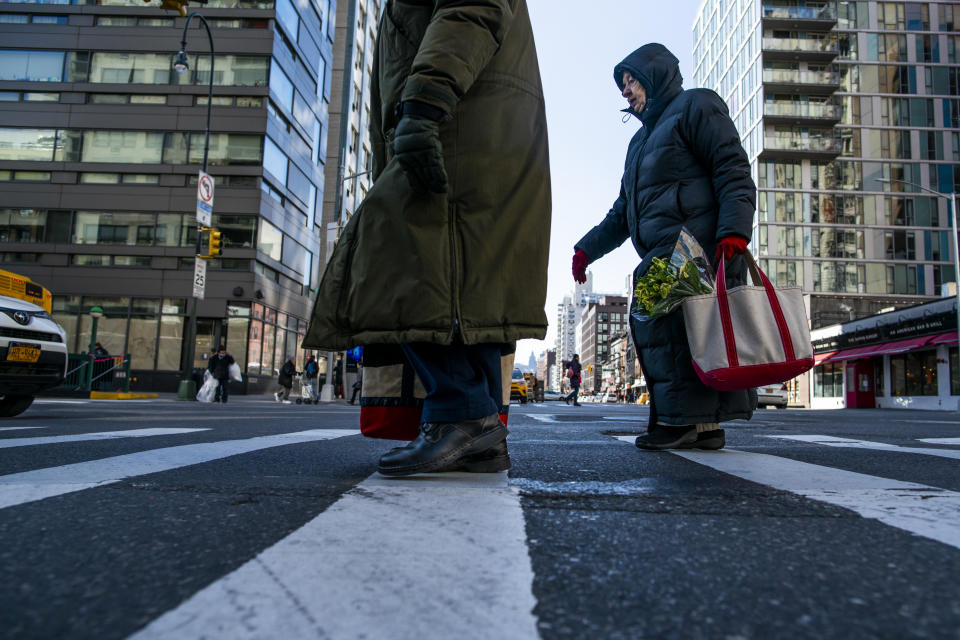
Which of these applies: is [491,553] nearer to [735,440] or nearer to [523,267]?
[523,267]

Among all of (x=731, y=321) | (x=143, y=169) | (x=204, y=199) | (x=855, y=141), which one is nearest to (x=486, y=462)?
(x=731, y=321)

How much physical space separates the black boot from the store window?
34.1 m

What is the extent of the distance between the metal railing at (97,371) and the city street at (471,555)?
553 inches

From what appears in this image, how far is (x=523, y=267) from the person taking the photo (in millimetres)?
2301

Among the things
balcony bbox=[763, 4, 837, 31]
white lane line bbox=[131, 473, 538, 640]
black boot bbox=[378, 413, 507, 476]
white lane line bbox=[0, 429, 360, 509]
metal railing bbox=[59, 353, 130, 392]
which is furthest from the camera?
balcony bbox=[763, 4, 837, 31]

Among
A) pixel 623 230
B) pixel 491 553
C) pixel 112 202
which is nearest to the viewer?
pixel 491 553

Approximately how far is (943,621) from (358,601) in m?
0.71

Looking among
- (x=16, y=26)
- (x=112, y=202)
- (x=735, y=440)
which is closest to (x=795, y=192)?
(x=112, y=202)

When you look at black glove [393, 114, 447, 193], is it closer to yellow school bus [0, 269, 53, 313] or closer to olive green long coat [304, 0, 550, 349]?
olive green long coat [304, 0, 550, 349]

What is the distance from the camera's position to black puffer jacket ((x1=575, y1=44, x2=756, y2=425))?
344cm

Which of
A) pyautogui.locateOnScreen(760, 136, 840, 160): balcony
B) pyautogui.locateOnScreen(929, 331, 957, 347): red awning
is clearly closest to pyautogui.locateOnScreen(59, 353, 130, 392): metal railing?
pyautogui.locateOnScreen(929, 331, 957, 347): red awning

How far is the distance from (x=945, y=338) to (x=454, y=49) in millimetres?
32108

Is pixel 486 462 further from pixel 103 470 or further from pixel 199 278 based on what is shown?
pixel 199 278

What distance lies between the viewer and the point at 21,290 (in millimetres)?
6562
